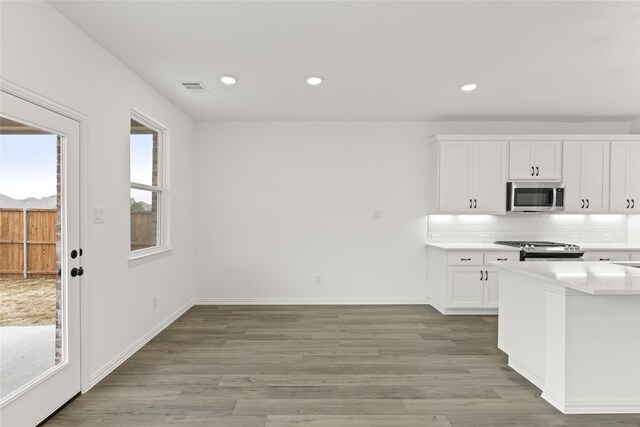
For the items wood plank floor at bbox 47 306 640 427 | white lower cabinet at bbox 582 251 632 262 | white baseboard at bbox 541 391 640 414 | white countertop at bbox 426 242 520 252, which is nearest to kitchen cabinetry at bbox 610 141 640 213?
white lower cabinet at bbox 582 251 632 262

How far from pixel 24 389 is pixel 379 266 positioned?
4095 mm

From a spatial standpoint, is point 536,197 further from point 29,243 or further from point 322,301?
point 29,243

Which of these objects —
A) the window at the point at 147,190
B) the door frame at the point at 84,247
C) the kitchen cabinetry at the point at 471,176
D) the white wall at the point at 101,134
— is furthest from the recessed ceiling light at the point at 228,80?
the kitchen cabinetry at the point at 471,176

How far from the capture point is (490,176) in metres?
4.89

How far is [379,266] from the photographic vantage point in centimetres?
523

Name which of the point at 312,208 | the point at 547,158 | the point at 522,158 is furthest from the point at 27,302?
the point at 547,158

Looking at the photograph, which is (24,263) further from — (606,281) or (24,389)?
(606,281)

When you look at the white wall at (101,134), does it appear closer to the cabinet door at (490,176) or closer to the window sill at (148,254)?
the window sill at (148,254)

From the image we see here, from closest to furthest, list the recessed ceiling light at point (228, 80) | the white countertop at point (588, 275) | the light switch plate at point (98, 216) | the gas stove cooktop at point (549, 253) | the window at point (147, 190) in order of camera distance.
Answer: the white countertop at point (588, 275)
the light switch plate at point (98, 216)
the recessed ceiling light at point (228, 80)
the window at point (147, 190)
the gas stove cooktop at point (549, 253)

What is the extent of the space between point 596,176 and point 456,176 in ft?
6.40

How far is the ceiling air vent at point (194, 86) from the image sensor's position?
3.68 metres

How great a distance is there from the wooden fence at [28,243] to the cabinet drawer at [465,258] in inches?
164

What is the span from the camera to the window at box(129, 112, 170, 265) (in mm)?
3652

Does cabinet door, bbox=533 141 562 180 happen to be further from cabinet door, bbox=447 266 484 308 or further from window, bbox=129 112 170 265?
window, bbox=129 112 170 265
